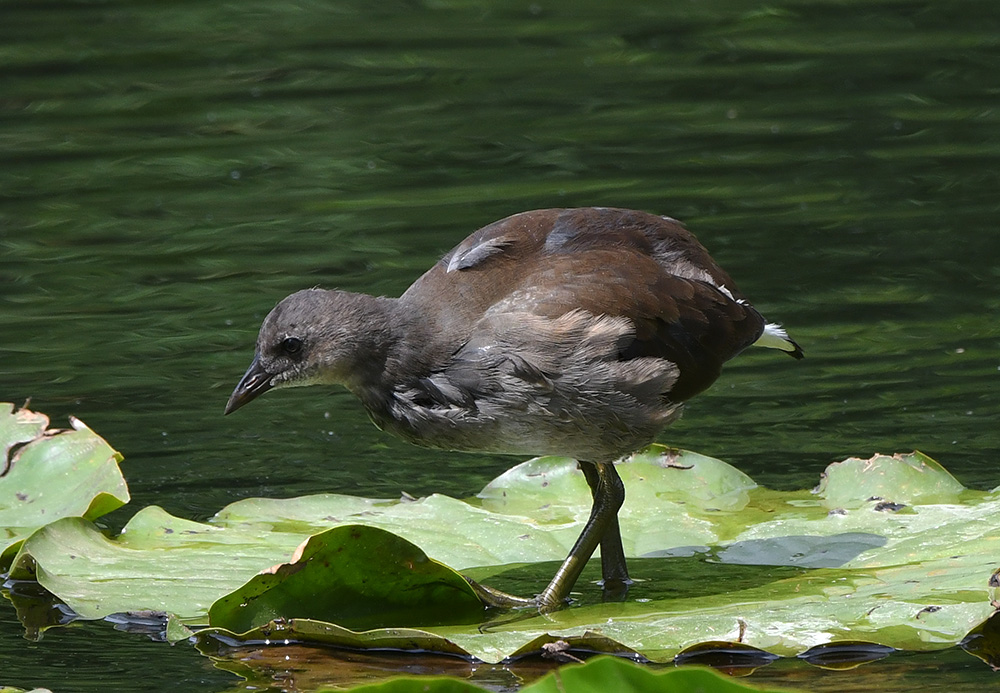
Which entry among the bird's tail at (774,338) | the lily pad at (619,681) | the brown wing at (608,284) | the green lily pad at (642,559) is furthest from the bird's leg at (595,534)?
the lily pad at (619,681)

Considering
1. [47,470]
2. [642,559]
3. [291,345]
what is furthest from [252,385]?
[642,559]

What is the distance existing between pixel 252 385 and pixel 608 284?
1.03 meters

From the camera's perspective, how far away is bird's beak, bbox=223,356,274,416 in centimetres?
446

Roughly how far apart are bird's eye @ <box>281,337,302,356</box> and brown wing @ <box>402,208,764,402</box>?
384 millimetres

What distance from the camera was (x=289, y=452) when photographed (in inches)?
240

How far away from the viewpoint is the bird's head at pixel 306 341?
4422mm

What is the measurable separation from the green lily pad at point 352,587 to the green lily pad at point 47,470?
0.88m

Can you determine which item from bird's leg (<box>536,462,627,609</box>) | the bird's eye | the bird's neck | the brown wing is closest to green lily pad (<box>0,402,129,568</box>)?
the bird's eye

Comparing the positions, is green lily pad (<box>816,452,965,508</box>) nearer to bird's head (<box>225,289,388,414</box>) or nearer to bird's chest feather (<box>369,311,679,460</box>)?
bird's chest feather (<box>369,311,679,460</box>)

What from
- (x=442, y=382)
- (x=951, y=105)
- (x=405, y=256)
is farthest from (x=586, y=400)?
(x=951, y=105)

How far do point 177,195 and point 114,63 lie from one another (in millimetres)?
3168

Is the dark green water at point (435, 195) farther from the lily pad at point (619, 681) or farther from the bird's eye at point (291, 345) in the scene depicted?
the lily pad at point (619, 681)

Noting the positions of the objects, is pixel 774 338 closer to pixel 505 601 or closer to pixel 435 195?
pixel 505 601

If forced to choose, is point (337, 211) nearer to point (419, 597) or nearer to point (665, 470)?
point (665, 470)
